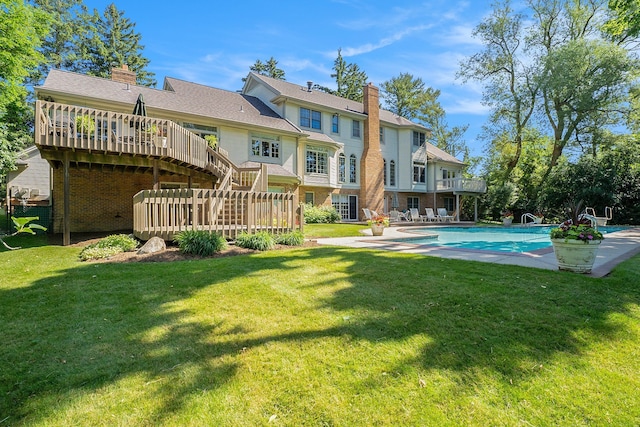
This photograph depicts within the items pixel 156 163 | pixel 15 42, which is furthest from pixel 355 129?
pixel 15 42

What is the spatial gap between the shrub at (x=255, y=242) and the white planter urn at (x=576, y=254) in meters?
5.74

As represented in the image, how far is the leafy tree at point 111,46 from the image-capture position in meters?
31.4

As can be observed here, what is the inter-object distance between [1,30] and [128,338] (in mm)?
16135

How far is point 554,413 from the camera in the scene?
216 cm

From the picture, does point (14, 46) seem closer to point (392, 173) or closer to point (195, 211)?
point (195, 211)

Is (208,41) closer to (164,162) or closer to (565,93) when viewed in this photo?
(164,162)

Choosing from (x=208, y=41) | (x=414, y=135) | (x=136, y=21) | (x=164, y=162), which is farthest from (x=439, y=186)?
(x=136, y=21)

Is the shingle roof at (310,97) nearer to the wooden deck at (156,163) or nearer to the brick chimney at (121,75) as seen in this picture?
the brick chimney at (121,75)

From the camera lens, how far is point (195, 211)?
780cm

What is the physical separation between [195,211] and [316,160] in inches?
542

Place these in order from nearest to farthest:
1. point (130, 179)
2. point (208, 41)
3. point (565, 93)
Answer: point (130, 179) → point (208, 41) → point (565, 93)

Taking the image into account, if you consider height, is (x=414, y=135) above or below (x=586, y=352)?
above

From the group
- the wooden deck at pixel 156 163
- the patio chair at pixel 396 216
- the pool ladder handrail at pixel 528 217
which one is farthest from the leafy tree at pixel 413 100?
the wooden deck at pixel 156 163

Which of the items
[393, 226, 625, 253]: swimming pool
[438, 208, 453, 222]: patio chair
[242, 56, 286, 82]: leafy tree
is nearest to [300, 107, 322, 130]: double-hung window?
[393, 226, 625, 253]: swimming pool
